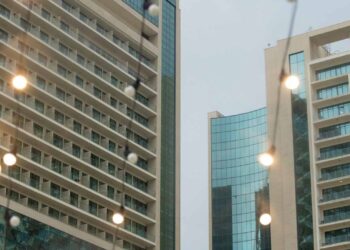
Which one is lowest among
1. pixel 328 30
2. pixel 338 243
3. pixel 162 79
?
pixel 338 243

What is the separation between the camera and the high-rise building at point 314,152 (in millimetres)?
102938

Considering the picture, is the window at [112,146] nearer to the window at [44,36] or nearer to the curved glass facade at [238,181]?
the window at [44,36]

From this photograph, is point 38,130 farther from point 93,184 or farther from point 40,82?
point 93,184

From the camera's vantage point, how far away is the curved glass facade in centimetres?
13362

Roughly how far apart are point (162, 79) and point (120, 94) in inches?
351

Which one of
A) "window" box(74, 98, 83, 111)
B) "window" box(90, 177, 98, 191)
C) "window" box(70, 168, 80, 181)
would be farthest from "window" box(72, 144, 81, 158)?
"window" box(74, 98, 83, 111)

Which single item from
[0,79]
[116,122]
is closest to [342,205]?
[116,122]

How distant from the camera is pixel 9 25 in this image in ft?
268

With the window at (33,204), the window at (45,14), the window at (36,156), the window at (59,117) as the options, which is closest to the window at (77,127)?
the window at (59,117)

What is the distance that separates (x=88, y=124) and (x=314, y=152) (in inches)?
1134

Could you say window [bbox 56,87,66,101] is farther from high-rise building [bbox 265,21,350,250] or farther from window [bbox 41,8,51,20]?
high-rise building [bbox 265,21,350,250]

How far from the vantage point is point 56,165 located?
85.6 m

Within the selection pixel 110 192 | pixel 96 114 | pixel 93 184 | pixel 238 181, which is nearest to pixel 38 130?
pixel 93 184

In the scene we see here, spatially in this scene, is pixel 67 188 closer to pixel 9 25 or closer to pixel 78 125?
pixel 78 125
